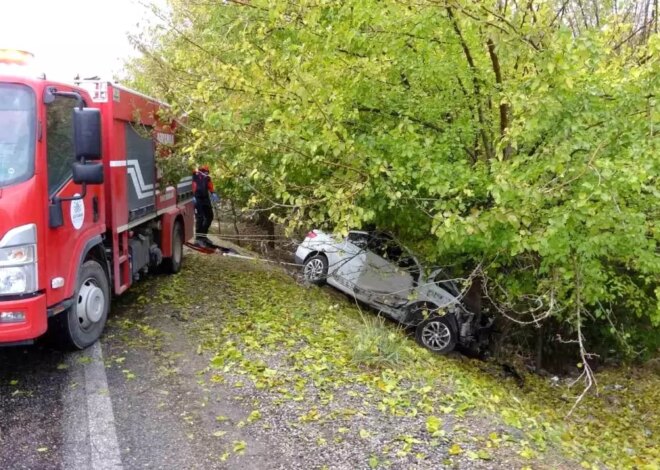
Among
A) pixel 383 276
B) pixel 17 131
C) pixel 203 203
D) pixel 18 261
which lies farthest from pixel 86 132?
pixel 203 203

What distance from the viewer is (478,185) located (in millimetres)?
6172

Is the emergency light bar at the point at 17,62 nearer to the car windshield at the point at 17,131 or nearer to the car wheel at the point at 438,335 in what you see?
the car windshield at the point at 17,131

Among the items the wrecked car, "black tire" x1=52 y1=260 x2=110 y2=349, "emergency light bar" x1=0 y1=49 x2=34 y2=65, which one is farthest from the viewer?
the wrecked car

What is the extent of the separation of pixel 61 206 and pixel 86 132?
655 millimetres

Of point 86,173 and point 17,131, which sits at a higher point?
point 17,131

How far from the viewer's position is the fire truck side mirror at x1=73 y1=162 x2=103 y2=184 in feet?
14.8

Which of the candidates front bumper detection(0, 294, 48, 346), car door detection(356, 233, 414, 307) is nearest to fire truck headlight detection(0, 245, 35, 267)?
front bumper detection(0, 294, 48, 346)

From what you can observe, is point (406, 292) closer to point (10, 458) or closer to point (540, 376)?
point (540, 376)

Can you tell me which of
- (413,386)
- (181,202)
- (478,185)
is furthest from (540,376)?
(181,202)

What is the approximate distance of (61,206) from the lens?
4605mm

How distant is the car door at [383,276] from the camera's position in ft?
30.7

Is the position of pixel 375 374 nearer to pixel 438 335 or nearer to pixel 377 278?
pixel 438 335

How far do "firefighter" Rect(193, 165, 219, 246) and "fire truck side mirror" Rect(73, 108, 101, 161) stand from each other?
7.76 meters

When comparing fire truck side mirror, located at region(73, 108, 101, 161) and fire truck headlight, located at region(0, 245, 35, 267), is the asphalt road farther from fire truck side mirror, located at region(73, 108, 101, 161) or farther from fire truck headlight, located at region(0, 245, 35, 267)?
fire truck side mirror, located at region(73, 108, 101, 161)
